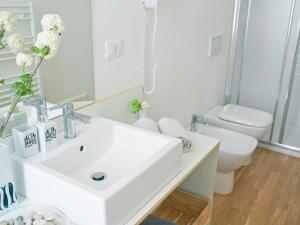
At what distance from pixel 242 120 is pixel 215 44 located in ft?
2.35

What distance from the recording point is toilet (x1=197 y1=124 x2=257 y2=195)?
2.23 m

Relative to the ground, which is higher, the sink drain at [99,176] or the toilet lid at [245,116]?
the sink drain at [99,176]

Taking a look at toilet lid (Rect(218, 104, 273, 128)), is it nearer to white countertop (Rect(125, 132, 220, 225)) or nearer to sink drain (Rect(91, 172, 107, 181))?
white countertop (Rect(125, 132, 220, 225))

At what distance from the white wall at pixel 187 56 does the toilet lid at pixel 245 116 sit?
0.19m

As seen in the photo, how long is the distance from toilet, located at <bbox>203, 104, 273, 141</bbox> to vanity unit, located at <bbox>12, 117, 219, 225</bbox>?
1.15 m

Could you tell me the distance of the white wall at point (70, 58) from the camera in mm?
1327

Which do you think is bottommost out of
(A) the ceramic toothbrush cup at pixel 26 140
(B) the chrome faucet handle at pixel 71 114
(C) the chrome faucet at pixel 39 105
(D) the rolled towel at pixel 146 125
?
(D) the rolled towel at pixel 146 125

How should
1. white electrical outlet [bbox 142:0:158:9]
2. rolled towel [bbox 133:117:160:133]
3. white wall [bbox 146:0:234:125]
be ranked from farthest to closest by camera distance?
white wall [bbox 146:0:234:125] < white electrical outlet [bbox 142:0:158:9] < rolled towel [bbox 133:117:160:133]

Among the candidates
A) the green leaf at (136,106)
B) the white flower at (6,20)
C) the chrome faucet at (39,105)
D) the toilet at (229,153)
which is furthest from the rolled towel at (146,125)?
the toilet at (229,153)

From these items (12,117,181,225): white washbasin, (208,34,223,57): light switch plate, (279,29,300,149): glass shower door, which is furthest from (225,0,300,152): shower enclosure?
(12,117,181,225): white washbasin

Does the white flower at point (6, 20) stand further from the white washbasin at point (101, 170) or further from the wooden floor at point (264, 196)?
the wooden floor at point (264, 196)

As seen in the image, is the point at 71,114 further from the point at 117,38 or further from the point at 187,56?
the point at 187,56

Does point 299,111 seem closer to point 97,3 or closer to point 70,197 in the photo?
point 97,3

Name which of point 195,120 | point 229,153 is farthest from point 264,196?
point 195,120
